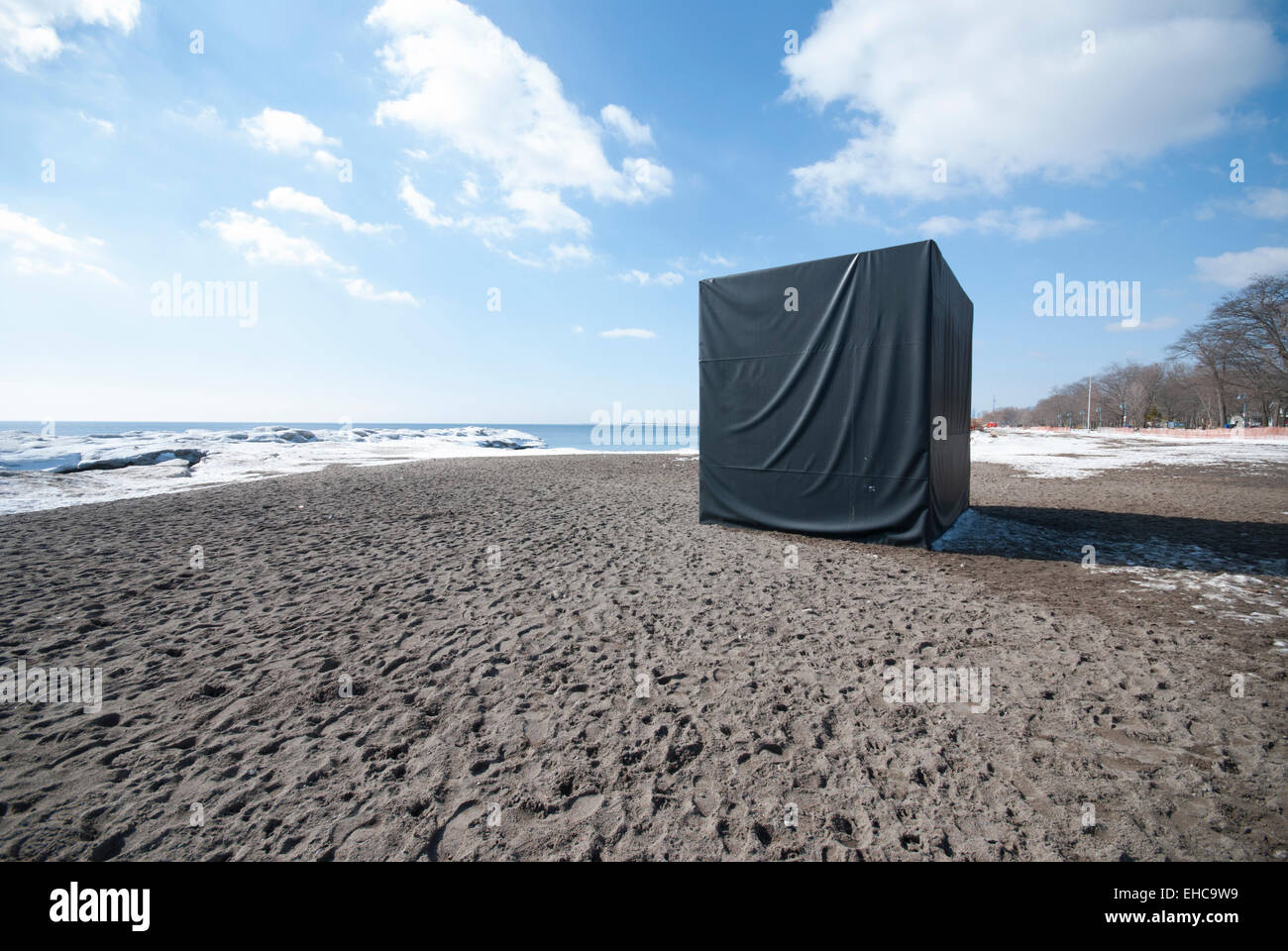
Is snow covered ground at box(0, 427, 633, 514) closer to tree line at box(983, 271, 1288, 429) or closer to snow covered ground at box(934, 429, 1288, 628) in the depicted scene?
snow covered ground at box(934, 429, 1288, 628)

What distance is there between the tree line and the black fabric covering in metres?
41.8

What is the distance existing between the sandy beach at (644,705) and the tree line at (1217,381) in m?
41.8

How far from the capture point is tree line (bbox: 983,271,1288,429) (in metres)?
32.6

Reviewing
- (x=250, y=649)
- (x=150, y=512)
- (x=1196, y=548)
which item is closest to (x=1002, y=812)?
(x=250, y=649)

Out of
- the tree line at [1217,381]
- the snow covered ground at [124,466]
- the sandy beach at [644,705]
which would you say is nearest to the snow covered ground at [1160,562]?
→ the sandy beach at [644,705]

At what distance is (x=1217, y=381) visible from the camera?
1599 inches

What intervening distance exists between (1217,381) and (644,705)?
59.4 metres

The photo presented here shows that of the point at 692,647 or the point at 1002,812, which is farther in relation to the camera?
the point at 692,647

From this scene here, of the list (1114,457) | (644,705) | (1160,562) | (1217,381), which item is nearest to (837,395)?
(1160,562)

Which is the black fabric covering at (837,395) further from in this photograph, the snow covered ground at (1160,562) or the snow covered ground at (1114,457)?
the snow covered ground at (1114,457)

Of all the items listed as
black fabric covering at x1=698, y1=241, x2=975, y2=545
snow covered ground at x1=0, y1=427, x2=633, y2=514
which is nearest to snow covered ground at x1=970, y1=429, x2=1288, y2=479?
black fabric covering at x1=698, y1=241, x2=975, y2=545

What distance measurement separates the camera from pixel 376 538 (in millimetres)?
7711
